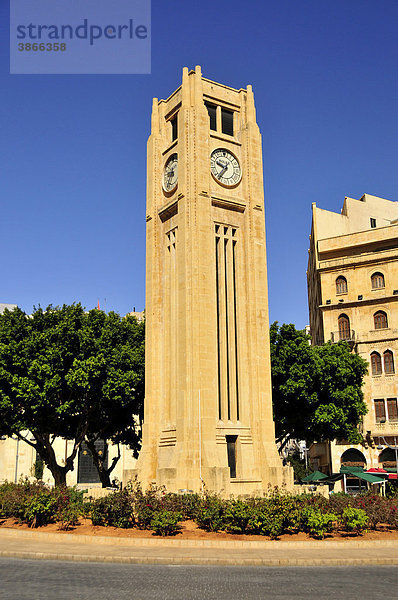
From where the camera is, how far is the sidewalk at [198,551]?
16234mm

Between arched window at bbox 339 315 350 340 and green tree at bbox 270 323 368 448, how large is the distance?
14784 mm

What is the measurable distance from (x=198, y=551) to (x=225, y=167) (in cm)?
2604

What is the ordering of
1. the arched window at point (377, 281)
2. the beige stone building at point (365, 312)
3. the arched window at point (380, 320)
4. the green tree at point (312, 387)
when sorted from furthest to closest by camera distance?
the arched window at point (377, 281) < the arched window at point (380, 320) < the beige stone building at point (365, 312) < the green tree at point (312, 387)

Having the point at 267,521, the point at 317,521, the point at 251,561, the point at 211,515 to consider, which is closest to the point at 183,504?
the point at 211,515

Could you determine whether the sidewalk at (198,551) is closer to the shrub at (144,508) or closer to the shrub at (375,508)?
the shrub at (144,508)

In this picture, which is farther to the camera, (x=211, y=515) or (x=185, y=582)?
(x=211, y=515)

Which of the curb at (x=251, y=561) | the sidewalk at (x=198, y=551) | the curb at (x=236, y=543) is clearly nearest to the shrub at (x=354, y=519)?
the curb at (x=236, y=543)

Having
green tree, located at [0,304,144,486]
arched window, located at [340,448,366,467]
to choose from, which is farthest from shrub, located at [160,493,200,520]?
arched window, located at [340,448,366,467]

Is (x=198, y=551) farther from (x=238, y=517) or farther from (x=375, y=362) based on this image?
(x=375, y=362)

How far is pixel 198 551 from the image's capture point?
17547 mm

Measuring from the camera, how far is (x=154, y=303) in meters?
37.3

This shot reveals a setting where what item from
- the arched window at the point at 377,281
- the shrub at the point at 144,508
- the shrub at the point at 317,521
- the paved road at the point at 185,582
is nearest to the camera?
the paved road at the point at 185,582

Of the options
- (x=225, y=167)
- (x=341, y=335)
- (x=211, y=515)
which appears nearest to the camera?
(x=211, y=515)

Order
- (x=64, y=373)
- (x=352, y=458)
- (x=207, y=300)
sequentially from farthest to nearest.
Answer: (x=352, y=458)
(x=64, y=373)
(x=207, y=300)
